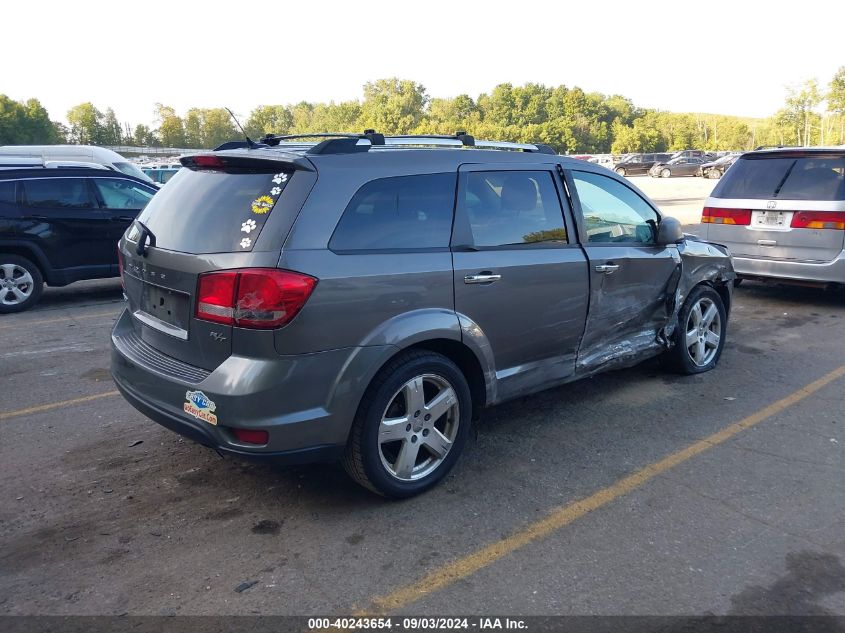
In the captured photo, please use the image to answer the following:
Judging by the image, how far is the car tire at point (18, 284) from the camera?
876cm

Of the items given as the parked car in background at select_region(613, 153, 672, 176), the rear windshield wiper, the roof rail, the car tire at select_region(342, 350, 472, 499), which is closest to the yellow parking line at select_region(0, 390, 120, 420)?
the rear windshield wiper

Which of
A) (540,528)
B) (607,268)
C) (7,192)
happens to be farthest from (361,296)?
(7,192)

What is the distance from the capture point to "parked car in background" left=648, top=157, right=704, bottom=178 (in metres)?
52.3

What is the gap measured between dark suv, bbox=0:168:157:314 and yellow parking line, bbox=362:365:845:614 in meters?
7.66

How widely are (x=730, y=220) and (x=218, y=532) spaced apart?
722cm

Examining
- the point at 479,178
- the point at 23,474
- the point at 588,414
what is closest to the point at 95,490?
the point at 23,474

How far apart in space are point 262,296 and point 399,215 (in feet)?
2.99

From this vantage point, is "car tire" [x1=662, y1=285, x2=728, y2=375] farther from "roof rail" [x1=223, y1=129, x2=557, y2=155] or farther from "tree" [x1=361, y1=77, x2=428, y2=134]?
"tree" [x1=361, y1=77, x2=428, y2=134]

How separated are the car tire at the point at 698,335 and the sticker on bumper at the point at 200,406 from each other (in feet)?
12.2

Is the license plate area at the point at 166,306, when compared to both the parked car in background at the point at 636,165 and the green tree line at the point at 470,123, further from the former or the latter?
the green tree line at the point at 470,123

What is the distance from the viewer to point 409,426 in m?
3.68

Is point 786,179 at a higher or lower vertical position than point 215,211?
higher

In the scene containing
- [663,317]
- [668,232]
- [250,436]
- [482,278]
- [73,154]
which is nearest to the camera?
[250,436]

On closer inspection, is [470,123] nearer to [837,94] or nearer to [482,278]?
[837,94]
